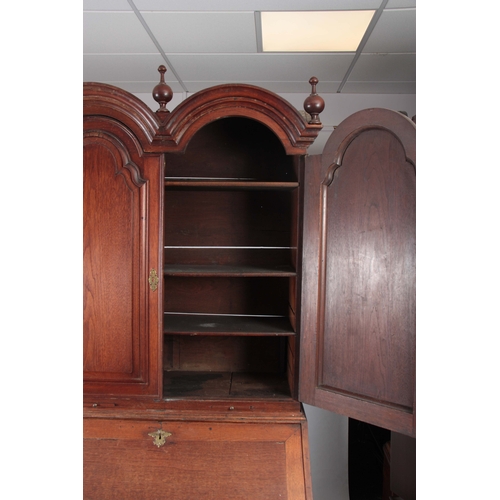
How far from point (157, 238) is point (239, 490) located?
909mm

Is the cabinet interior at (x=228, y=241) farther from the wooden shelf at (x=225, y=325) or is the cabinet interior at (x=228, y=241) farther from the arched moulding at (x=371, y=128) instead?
the arched moulding at (x=371, y=128)

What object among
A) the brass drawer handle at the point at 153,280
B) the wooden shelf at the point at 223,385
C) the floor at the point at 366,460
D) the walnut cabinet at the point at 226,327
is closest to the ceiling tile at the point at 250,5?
the walnut cabinet at the point at 226,327

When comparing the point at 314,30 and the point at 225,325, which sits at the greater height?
the point at 314,30

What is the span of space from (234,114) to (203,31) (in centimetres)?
55

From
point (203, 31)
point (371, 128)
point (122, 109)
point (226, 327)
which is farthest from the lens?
point (203, 31)

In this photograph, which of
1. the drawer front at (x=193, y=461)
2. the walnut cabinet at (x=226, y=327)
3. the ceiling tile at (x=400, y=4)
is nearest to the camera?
the walnut cabinet at (x=226, y=327)

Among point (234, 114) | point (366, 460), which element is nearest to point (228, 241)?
point (234, 114)

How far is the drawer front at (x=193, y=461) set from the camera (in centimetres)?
150

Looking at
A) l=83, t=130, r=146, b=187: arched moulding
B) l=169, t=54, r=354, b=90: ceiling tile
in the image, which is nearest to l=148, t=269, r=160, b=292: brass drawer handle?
l=83, t=130, r=146, b=187: arched moulding

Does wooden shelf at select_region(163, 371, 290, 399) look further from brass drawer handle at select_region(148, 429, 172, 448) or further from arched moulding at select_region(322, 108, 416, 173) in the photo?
arched moulding at select_region(322, 108, 416, 173)

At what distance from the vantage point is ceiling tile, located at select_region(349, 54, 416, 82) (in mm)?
2113

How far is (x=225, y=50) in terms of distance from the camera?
2.05m

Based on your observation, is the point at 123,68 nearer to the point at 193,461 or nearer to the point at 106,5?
the point at 106,5
